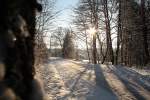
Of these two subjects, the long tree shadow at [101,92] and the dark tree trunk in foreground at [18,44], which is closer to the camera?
the dark tree trunk in foreground at [18,44]

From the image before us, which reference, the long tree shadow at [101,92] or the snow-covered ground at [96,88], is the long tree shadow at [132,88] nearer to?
the snow-covered ground at [96,88]

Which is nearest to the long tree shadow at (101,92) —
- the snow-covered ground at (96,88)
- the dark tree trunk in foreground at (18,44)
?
the snow-covered ground at (96,88)

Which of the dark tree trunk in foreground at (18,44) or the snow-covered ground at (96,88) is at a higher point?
the dark tree trunk in foreground at (18,44)

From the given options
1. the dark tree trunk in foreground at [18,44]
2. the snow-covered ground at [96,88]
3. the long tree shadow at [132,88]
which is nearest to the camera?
the dark tree trunk in foreground at [18,44]

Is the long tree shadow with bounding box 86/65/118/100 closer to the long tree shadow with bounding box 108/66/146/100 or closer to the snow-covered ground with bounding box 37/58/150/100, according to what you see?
the snow-covered ground with bounding box 37/58/150/100

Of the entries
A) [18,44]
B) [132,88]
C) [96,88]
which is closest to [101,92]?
[96,88]

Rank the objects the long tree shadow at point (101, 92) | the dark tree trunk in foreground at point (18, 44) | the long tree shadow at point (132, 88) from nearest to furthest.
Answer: the dark tree trunk in foreground at point (18, 44) → the long tree shadow at point (101, 92) → the long tree shadow at point (132, 88)

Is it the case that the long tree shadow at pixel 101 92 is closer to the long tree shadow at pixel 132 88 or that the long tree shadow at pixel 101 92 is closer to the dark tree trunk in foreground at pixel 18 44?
the long tree shadow at pixel 132 88

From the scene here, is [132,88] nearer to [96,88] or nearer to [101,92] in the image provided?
[96,88]

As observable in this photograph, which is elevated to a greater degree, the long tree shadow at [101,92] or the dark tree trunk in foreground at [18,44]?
the dark tree trunk in foreground at [18,44]

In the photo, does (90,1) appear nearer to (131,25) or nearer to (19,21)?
(131,25)

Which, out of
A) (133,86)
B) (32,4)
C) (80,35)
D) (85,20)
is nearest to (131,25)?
(85,20)

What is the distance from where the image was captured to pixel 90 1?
114ft

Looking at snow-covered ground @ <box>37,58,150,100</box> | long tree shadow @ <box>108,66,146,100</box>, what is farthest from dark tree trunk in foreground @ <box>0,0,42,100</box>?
long tree shadow @ <box>108,66,146,100</box>
